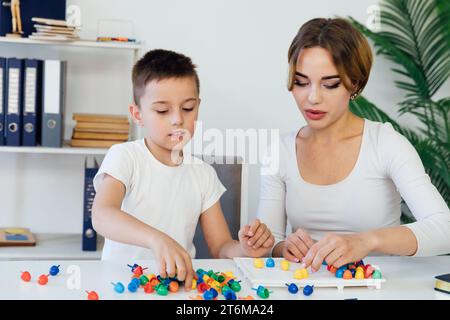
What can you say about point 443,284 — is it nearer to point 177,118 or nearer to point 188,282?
point 188,282

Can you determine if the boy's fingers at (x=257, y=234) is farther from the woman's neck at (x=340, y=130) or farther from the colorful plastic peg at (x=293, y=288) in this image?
the woman's neck at (x=340, y=130)

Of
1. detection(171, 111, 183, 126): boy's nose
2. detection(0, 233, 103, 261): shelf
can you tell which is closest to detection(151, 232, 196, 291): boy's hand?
detection(171, 111, 183, 126): boy's nose

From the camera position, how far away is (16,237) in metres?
2.86

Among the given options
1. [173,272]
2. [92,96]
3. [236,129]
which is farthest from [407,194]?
[92,96]

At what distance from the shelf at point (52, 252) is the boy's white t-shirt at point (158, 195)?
888 mm

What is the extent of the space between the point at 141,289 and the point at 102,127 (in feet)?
5.37

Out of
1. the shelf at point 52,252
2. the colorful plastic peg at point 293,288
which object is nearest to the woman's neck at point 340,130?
the colorful plastic peg at point 293,288

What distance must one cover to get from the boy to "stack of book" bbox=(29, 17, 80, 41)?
97 cm

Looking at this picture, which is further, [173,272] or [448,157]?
[448,157]

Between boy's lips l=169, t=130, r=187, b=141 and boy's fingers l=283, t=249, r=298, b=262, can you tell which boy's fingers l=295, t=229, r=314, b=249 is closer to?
boy's fingers l=283, t=249, r=298, b=262

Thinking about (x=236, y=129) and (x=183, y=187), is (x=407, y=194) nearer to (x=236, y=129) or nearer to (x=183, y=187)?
(x=183, y=187)

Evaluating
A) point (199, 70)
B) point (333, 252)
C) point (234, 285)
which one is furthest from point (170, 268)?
point (199, 70)
